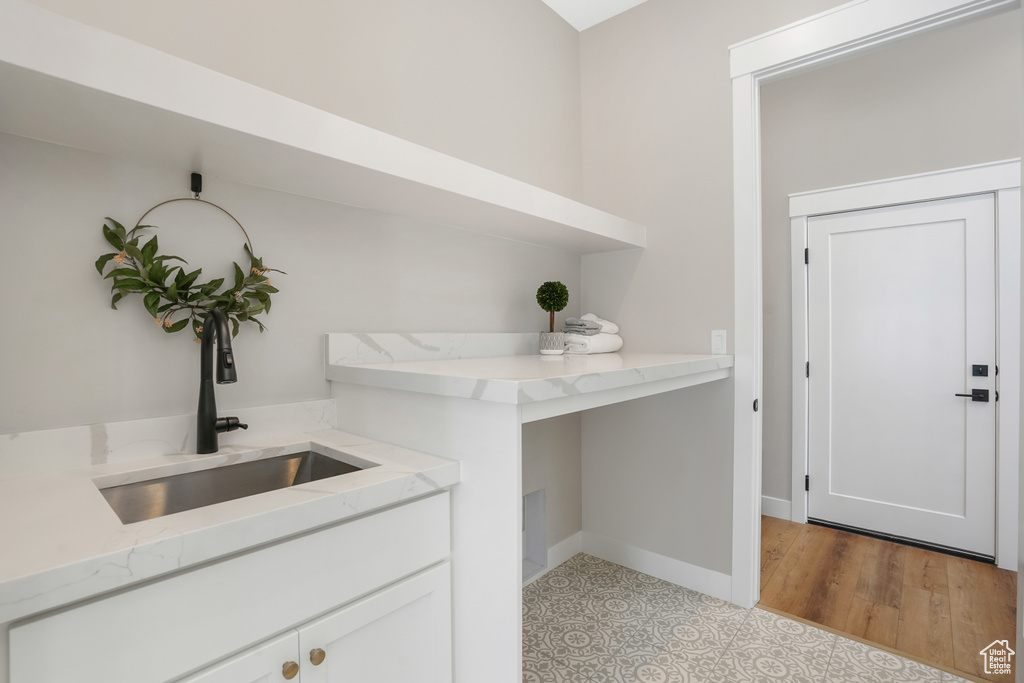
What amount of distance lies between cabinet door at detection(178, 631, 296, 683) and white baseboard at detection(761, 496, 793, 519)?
3.12 meters

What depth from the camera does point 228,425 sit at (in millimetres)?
1320

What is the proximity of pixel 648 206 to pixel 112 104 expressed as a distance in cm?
205

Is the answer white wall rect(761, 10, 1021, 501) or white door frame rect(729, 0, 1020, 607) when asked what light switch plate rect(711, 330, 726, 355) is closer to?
white door frame rect(729, 0, 1020, 607)

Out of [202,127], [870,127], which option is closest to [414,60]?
[202,127]

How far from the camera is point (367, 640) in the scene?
3.49ft

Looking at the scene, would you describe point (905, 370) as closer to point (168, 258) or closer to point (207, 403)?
point (207, 403)

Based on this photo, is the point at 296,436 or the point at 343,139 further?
the point at 296,436

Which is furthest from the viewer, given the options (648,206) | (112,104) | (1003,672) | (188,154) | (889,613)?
(648,206)

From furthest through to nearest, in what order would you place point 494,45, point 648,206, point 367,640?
point 648,206, point 494,45, point 367,640

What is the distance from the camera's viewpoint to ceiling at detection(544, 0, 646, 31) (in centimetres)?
245

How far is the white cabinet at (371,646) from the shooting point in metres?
0.91

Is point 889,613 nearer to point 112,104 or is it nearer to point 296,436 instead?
point 296,436

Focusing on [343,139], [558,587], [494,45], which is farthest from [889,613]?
[494,45]

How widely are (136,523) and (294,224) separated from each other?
96 cm
